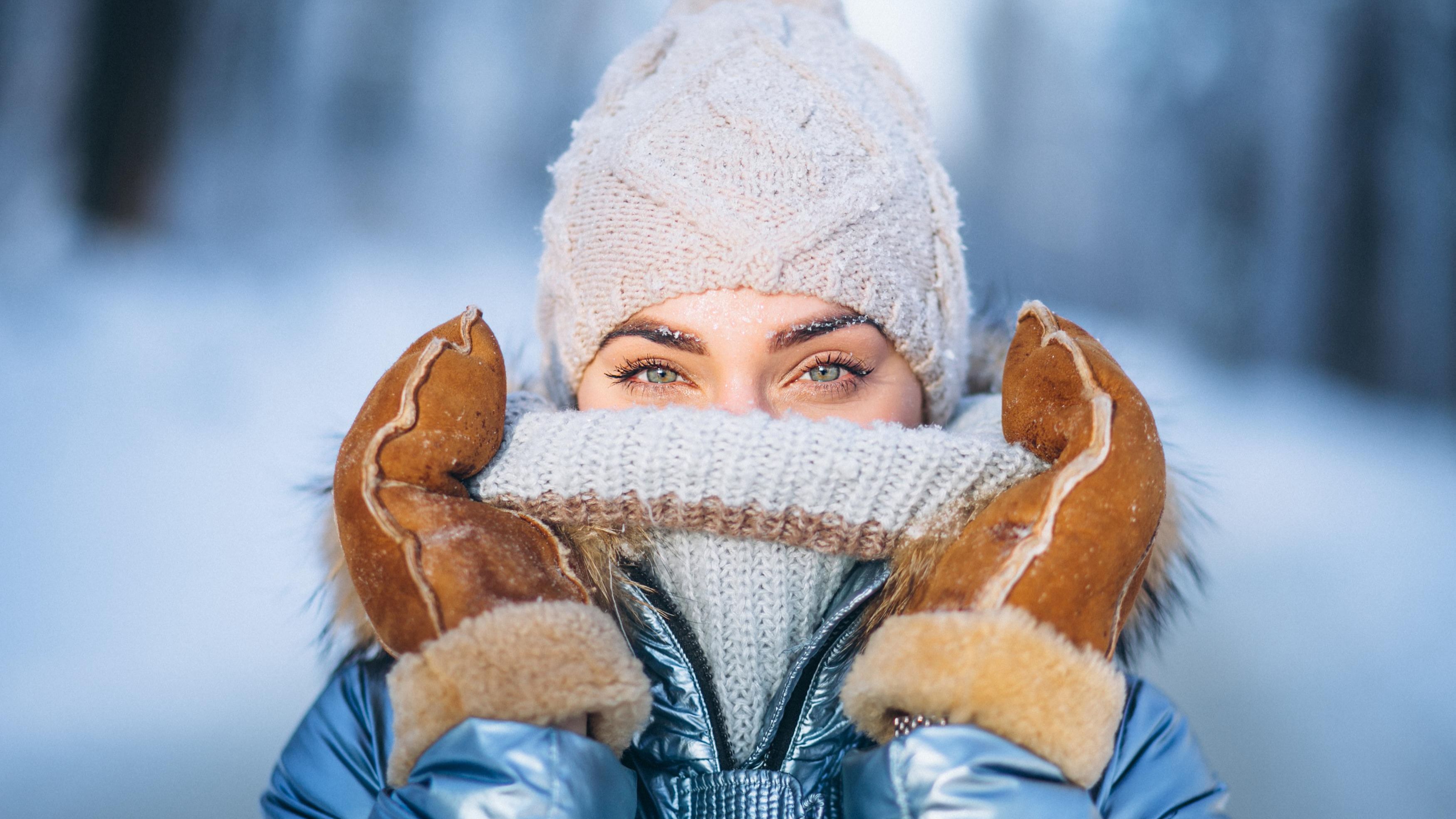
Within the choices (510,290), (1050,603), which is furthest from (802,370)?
(510,290)

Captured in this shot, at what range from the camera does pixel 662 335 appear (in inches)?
39.8

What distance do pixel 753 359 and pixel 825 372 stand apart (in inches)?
4.0

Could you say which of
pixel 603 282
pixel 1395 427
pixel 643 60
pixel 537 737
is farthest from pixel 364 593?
pixel 1395 427

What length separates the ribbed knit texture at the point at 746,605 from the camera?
0.92 m

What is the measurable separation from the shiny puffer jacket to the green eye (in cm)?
21

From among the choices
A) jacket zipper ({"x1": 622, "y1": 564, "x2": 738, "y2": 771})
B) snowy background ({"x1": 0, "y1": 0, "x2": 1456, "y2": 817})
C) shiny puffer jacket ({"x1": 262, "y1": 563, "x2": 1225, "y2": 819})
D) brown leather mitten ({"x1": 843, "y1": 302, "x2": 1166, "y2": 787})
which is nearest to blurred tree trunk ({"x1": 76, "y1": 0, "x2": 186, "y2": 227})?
snowy background ({"x1": 0, "y1": 0, "x2": 1456, "y2": 817})

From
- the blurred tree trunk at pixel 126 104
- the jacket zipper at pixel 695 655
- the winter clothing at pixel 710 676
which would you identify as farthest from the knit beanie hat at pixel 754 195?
the blurred tree trunk at pixel 126 104

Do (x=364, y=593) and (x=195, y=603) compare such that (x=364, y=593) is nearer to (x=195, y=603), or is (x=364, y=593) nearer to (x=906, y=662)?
(x=906, y=662)

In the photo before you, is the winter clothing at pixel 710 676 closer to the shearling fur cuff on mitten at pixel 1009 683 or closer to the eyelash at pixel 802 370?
the shearling fur cuff on mitten at pixel 1009 683

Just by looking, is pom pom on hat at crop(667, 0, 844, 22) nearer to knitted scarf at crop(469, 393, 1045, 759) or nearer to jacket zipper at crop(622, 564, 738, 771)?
knitted scarf at crop(469, 393, 1045, 759)

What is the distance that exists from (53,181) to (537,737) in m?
2.19

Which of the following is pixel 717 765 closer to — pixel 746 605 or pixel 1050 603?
pixel 746 605

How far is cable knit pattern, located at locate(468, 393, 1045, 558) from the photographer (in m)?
0.85

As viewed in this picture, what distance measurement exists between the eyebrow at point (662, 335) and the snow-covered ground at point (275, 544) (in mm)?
872
